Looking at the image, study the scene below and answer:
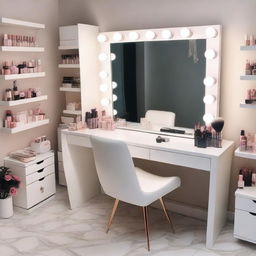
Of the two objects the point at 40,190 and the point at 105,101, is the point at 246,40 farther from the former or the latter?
the point at 40,190

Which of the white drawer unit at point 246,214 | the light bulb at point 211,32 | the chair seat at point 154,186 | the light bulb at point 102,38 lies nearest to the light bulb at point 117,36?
the light bulb at point 102,38

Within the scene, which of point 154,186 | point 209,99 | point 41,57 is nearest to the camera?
point 154,186

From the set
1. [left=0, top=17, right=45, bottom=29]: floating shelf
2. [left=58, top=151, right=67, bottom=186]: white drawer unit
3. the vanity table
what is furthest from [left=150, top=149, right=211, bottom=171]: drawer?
[left=0, top=17, right=45, bottom=29]: floating shelf

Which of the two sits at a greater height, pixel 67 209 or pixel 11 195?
pixel 11 195

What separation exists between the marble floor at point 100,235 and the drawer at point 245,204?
0.98ft

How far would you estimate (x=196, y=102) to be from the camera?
2779 millimetres

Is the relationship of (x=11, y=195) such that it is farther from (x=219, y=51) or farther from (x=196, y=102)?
(x=219, y=51)

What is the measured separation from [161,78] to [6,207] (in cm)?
168

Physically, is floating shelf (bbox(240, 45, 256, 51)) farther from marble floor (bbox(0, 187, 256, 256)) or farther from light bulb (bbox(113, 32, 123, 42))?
marble floor (bbox(0, 187, 256, 256))

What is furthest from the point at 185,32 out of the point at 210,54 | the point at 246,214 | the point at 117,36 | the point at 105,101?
the point at 246,214

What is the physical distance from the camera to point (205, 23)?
2.66 meters

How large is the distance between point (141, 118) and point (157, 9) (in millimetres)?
916

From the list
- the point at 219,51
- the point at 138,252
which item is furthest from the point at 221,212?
the point at 219,51

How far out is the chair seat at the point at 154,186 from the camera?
2.45 m
